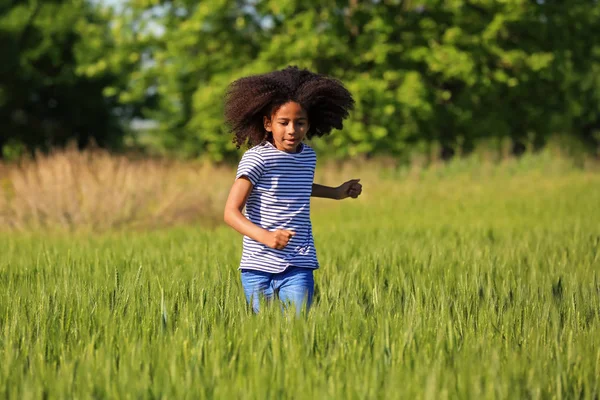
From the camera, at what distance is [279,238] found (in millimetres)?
4086

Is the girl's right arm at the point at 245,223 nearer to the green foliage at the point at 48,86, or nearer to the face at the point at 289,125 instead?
the face at the point at 289,125

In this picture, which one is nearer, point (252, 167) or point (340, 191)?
point (252, 167)

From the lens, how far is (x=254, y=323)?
3.96 metres

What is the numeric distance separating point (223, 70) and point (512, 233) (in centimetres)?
1467

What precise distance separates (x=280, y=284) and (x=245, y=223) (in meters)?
0.49

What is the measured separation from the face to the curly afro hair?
0.22 feet

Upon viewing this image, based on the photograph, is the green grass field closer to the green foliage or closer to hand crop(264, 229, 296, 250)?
hand crop(264, 229, 296, 250)

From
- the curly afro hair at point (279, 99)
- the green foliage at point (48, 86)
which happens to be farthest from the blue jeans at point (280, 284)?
the green foliage at point (48, 86)

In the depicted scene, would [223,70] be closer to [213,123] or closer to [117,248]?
[213,123]

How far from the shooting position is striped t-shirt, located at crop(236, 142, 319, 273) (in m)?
4.61

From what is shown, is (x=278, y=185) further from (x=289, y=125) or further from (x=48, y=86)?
(x=48, y=86)

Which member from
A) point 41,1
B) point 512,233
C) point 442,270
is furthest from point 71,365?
point 41,1

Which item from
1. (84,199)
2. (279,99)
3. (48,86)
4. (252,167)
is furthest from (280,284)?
(48,86)

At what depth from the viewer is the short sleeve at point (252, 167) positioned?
4.57 meters
